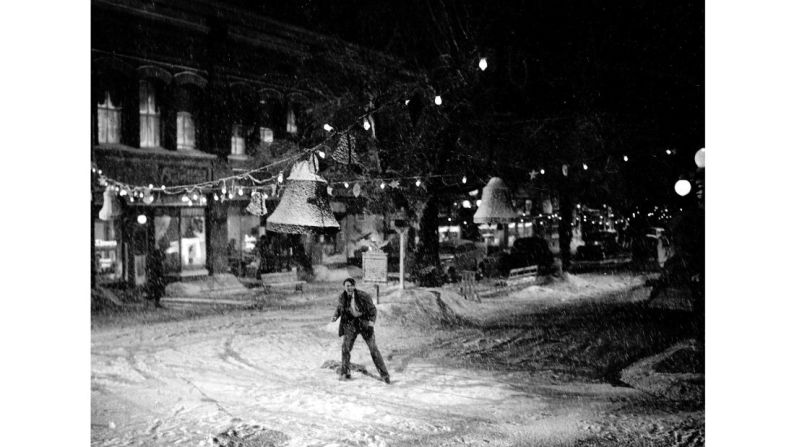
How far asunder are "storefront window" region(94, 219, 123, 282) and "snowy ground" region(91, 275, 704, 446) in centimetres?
530

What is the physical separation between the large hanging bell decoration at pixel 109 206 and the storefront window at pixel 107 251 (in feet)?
6.48

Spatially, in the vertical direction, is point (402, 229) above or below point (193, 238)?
above

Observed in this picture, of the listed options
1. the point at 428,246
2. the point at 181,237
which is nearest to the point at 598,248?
the point at 428,246

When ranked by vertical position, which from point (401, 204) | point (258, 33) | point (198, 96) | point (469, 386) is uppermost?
point (258, 33)

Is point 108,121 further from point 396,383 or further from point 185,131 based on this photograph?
point 396,383

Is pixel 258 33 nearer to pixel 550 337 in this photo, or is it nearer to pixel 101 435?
pixel 550 337

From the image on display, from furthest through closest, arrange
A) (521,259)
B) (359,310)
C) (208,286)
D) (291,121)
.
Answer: (521,259)
(291,121)
(208,286)
(359,310)

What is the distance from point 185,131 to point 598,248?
23.2 m

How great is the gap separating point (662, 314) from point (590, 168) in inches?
333

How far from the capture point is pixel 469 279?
1725cm

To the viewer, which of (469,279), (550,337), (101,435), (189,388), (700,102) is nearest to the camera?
(101,435)

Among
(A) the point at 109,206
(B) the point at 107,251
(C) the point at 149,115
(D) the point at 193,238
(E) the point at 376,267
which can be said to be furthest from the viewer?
(D) the point at 193,238

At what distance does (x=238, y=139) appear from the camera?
21766 mm

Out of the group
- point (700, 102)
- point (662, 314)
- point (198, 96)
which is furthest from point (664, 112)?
point (198, 96)
